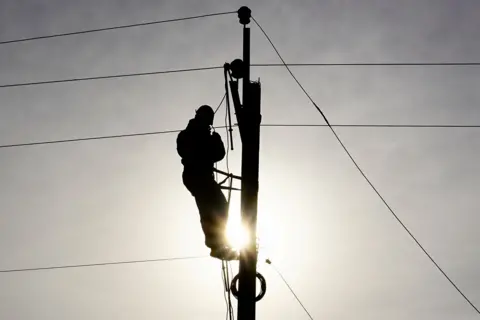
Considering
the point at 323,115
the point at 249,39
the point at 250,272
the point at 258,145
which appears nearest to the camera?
the point at 250,272

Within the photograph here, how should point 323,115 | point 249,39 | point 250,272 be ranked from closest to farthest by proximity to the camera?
1. point 250,272
2. point 249,39
3. point 323,115

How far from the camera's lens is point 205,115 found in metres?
7.68

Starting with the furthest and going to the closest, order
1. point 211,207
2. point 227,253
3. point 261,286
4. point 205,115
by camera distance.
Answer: point 205,115 → point 211,207 → point 227,253 → point 261,286

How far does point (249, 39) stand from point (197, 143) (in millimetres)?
1371

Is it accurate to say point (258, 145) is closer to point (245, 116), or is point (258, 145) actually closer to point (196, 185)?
point (245, 116)

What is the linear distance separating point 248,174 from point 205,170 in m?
0.93

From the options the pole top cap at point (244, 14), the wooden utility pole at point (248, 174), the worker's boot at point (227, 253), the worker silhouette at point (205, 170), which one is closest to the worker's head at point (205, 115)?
the worker silhouette at point (205, 170)

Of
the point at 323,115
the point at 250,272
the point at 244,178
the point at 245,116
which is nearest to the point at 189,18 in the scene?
the point at 323,115

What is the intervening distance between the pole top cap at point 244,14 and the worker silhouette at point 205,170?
3.84ft

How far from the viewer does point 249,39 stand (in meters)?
7.37

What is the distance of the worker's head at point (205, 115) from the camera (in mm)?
7652

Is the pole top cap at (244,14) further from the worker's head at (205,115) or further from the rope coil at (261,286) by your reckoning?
the rope coil at (261,286)

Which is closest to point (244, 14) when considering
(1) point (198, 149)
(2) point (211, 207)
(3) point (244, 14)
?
(3) point (244, 14)

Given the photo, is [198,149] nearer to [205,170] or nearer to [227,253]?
[205,170]
